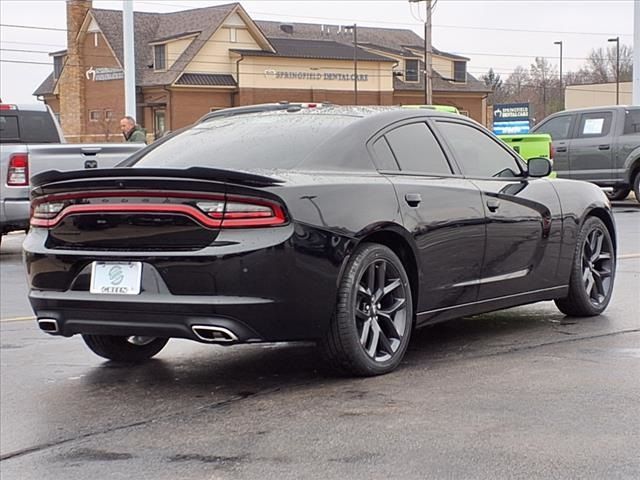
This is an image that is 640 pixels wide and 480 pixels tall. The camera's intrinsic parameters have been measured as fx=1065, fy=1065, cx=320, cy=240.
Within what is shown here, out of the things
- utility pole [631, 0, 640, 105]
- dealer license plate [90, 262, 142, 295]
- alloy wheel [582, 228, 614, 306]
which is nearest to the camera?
dealer license plate [90, 262, 142, 295]

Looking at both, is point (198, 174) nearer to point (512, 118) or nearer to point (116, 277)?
point (116, 277)

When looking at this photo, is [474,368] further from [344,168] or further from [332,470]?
[332,470]

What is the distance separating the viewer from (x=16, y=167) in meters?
13.2

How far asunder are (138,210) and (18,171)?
27.5 feet

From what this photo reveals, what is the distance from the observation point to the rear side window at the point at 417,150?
6.21 metres

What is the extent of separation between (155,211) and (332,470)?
1745 millimetres

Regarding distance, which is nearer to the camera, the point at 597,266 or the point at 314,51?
the point at 597,266

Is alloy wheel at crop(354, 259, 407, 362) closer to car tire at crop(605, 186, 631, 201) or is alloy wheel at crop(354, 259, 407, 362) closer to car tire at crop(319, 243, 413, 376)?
car tire at crop(319, 243, 413, 376)

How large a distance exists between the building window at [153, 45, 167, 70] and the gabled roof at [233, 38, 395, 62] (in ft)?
14.4

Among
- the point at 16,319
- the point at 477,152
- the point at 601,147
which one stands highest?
the point at 601,147

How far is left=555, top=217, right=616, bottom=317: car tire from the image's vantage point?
742 cm

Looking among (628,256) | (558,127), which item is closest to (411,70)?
(558,127)

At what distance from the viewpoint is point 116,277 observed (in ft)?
17.6

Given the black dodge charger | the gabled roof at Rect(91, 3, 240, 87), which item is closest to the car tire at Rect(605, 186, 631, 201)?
the black dodge charger
